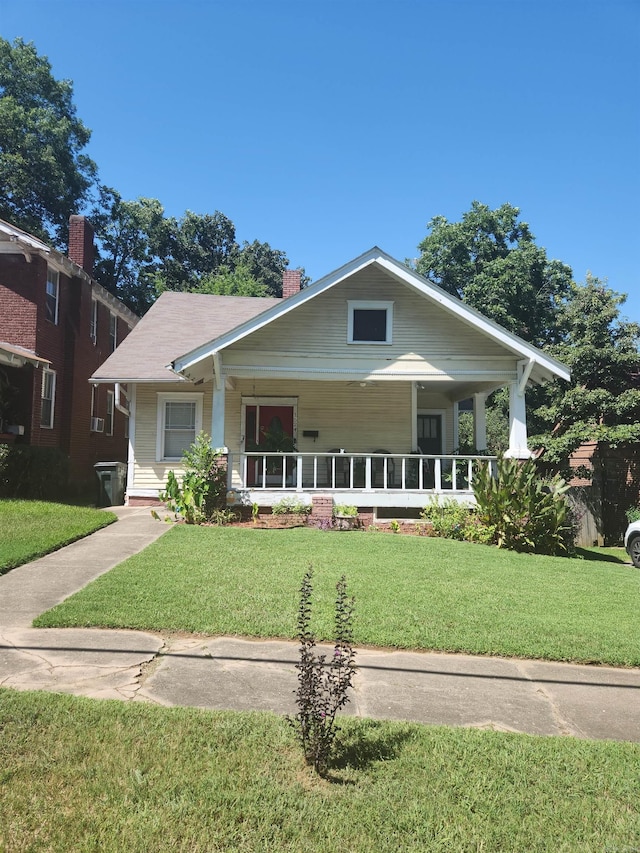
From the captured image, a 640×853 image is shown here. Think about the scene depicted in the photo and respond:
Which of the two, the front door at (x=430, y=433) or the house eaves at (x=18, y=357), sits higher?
the house eaves at (x=18, y=357)

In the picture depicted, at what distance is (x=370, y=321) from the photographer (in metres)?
13.4

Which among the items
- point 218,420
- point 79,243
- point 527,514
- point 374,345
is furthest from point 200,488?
point 79,243

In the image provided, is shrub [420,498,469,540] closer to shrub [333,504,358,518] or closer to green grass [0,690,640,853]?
shrub [333,504,358,518]

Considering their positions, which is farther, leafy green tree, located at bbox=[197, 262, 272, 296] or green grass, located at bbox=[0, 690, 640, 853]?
leafy green tree, located at bbox=[197, 262, 272, 296]

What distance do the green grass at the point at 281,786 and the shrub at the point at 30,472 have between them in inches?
436

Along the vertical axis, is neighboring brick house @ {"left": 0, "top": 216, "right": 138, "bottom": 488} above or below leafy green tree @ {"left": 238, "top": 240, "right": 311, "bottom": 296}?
below

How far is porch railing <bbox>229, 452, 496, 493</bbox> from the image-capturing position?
41.4 ft

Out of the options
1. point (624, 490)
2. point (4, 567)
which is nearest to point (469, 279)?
point (624, 490)

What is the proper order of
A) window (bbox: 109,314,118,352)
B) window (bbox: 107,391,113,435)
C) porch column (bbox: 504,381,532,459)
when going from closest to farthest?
1. porch column (bbox: 504,381,532,459)
2. window (bbox: 107,391,113,435)
3. window (bbox: 109,314,118,352)

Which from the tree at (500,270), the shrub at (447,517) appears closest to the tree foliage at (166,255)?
the tree at (500,270)

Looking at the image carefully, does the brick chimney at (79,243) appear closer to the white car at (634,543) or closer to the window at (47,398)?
the window at (47,398)

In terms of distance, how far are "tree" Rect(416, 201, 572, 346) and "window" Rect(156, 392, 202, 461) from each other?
18839mm

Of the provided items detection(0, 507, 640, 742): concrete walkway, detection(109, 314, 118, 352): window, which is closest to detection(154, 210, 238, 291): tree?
detection(109, 314, 118, 352): window

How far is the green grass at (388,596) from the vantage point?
5.24 metres
